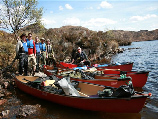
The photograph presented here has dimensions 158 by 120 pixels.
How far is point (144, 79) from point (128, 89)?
3934mm

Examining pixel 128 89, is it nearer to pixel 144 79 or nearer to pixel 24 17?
pixel 144 79

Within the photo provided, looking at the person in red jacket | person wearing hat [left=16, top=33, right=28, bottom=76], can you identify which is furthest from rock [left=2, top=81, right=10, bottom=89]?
the person in red jacket

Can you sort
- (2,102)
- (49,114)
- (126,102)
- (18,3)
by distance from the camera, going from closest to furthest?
(126,102) < (49,114) < (2,102) < (18,3)

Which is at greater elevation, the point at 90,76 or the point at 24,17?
the point at 24,17

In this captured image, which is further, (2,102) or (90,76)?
(90,76)

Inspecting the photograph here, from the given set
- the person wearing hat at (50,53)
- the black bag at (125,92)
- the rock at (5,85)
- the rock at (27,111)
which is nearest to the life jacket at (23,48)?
the rock at (5,85)

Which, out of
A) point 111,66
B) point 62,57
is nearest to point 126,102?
point 111,66

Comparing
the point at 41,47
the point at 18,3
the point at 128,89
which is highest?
the point at 18,3

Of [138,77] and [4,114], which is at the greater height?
[138,77]

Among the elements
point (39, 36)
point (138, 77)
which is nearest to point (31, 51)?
point (138, 77)

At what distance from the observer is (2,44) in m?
11.2

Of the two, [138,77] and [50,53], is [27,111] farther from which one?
Result: [50,53]

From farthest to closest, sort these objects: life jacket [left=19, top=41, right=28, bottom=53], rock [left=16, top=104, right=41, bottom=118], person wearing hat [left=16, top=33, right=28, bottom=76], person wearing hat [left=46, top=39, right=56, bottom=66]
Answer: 1. person wearing hat [left=46, top=39, right=56, bottom=66]
2. life jacket [left=19, top=41, right=28, bottom=53]
3. person wearing hat [left=16, top=33, right=28, bottom=76]
4. rock [left=16, top=104, right=41, bottom=118]

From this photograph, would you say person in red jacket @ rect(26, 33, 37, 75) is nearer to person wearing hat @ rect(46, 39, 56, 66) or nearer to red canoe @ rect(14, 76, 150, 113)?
red canoe @ rect(14, 76, 150, 113)
